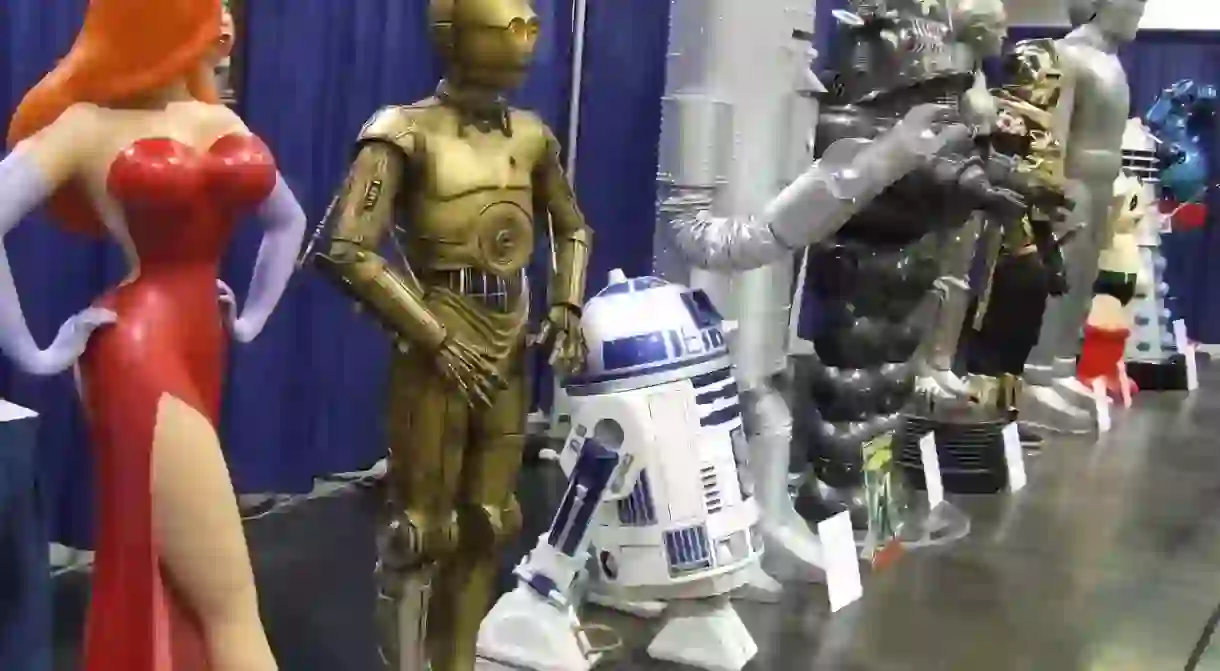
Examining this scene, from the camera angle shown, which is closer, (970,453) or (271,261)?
(271,261)

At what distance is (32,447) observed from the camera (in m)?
1.97

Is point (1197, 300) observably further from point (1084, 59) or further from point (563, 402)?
point (563, 402)

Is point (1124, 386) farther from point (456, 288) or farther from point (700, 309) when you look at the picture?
point (456, 288)

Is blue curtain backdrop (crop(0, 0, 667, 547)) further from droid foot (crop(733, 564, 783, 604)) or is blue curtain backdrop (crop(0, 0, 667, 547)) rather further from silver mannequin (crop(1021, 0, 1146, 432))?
silver mannequin (crop(1021, 0, 1146, 432))

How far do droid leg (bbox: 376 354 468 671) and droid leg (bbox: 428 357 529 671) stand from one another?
29mm

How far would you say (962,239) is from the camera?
411 cm

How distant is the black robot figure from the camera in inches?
115

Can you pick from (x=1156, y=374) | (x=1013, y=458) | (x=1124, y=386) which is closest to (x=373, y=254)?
(x=1013, y=458)

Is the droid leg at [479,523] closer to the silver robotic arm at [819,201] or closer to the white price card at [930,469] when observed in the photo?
the silver robotic arm at [819,201]

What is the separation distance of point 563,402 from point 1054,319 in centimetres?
189

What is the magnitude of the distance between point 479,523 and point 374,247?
1.48ft

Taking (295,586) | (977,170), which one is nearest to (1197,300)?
(977,170)

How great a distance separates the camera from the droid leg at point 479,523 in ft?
6.38

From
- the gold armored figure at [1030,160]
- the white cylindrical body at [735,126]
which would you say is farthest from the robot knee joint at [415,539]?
the gold armored figure at [1030,160]
